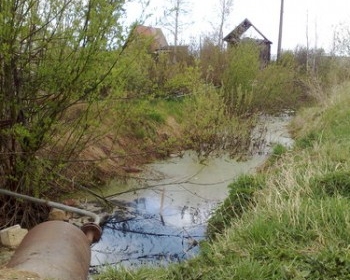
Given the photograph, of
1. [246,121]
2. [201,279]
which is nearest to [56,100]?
[201,279]

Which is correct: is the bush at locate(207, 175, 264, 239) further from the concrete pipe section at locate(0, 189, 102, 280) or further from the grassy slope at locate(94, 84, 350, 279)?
the concrete pipe section at locate(0, 189, 102, 280)

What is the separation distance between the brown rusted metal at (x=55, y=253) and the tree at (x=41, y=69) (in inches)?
56.8

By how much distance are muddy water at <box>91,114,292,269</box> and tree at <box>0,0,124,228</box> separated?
133 centimetres

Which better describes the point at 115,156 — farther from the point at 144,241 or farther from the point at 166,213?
the point at 144,241

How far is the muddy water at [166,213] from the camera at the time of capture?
5.67 metres

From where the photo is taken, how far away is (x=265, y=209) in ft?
15.6

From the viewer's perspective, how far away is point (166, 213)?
7090 millimetres

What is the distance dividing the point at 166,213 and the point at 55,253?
3.49 m

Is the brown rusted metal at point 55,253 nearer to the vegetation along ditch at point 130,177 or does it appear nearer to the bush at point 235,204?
the vegetation along ditch at point 130,177

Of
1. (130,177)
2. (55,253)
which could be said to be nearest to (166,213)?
(130,177)

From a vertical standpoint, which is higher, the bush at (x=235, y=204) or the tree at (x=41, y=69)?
the tree at (x=41, y=69)

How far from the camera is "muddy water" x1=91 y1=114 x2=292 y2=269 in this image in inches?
223

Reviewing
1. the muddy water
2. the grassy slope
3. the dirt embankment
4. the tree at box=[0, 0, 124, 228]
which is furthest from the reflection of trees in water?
the tree at box=[0, 0, 124, 228]

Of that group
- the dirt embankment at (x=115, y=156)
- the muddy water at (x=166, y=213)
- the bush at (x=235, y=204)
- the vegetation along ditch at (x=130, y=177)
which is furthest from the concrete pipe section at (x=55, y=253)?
the dirt embankment at (x=115, y=156)
